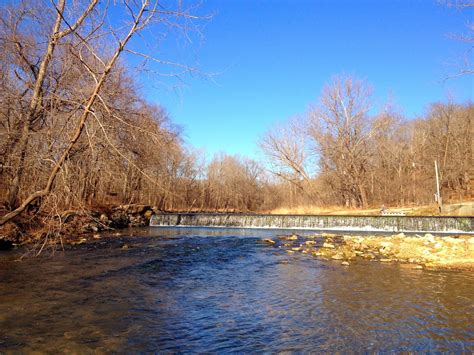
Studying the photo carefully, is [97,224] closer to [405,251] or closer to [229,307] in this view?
[405,251]

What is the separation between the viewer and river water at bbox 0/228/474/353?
4.53 m

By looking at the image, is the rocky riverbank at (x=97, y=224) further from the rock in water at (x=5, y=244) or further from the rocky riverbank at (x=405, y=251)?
the rocky riverbank at (x=405, y=251)

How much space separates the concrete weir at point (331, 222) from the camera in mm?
18156

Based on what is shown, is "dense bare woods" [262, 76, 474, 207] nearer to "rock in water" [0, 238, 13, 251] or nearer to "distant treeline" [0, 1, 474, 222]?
"distant treeline" [0, 1, 474, 222]

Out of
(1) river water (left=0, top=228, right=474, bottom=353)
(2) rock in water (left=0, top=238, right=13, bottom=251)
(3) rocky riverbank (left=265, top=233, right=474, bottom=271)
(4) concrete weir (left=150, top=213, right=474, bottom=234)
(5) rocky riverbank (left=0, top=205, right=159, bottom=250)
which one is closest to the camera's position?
(1) river water (left=0, top=228, right=474, bottom=353)

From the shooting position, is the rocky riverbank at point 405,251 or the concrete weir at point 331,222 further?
the concrete weir at point 331,222

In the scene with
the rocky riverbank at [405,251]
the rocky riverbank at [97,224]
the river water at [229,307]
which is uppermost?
the rocky riverbank at [97,224]

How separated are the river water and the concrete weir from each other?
10402 millimetres

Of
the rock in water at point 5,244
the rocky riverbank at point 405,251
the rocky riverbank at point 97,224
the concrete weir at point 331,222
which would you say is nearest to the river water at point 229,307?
the rocky riverbank at point 405,251

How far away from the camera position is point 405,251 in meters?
11.3

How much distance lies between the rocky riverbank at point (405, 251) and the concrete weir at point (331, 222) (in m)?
6.03

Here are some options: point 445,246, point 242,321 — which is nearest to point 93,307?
point 242,321

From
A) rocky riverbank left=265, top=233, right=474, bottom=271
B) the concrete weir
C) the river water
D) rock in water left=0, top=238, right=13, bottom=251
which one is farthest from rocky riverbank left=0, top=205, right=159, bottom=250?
rocky riverbank left=265, top=233, right=474, bottom=271

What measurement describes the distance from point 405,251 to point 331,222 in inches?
389
